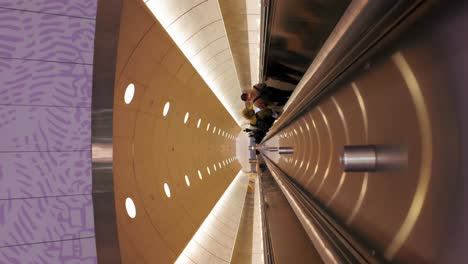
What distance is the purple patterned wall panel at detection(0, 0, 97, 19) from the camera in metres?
2.72

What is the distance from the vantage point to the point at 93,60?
112 inches

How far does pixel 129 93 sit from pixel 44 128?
55.7 inches

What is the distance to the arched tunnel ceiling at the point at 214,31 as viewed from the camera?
5695mm

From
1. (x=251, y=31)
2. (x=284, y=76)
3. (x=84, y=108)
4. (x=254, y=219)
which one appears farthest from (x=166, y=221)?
(x=254, y=219)

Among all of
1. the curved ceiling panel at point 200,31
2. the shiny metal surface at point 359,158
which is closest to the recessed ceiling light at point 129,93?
the curved ceiling panel at point 200,31

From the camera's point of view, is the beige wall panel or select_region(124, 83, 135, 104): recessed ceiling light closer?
the beige wall panel

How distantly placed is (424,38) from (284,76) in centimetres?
547

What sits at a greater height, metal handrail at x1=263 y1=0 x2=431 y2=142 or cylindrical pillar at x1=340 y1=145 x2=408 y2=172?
metal handrail at x1=263 y1=0 x2=431 y2=142

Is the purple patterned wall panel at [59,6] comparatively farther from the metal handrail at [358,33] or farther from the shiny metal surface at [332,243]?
the shiny metal surface at [332,243]

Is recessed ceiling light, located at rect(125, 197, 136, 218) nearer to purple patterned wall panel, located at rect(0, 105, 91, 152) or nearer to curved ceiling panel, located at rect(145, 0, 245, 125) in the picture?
purple patterned wall panel, located at rect(0, 105, 91, 152)

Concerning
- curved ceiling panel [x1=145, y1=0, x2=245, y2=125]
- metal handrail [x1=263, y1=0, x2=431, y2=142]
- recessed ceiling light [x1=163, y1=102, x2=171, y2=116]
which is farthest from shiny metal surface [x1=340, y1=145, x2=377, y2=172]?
recessed ceiling light [x1=163, y1=102, x2=171, y2=116]

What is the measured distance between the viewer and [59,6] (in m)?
2.79

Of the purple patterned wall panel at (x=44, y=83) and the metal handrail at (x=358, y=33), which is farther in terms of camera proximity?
the purple patterned wall panel at (x=44, y=83)

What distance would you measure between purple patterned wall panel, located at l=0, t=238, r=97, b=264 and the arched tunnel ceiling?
147 inches
